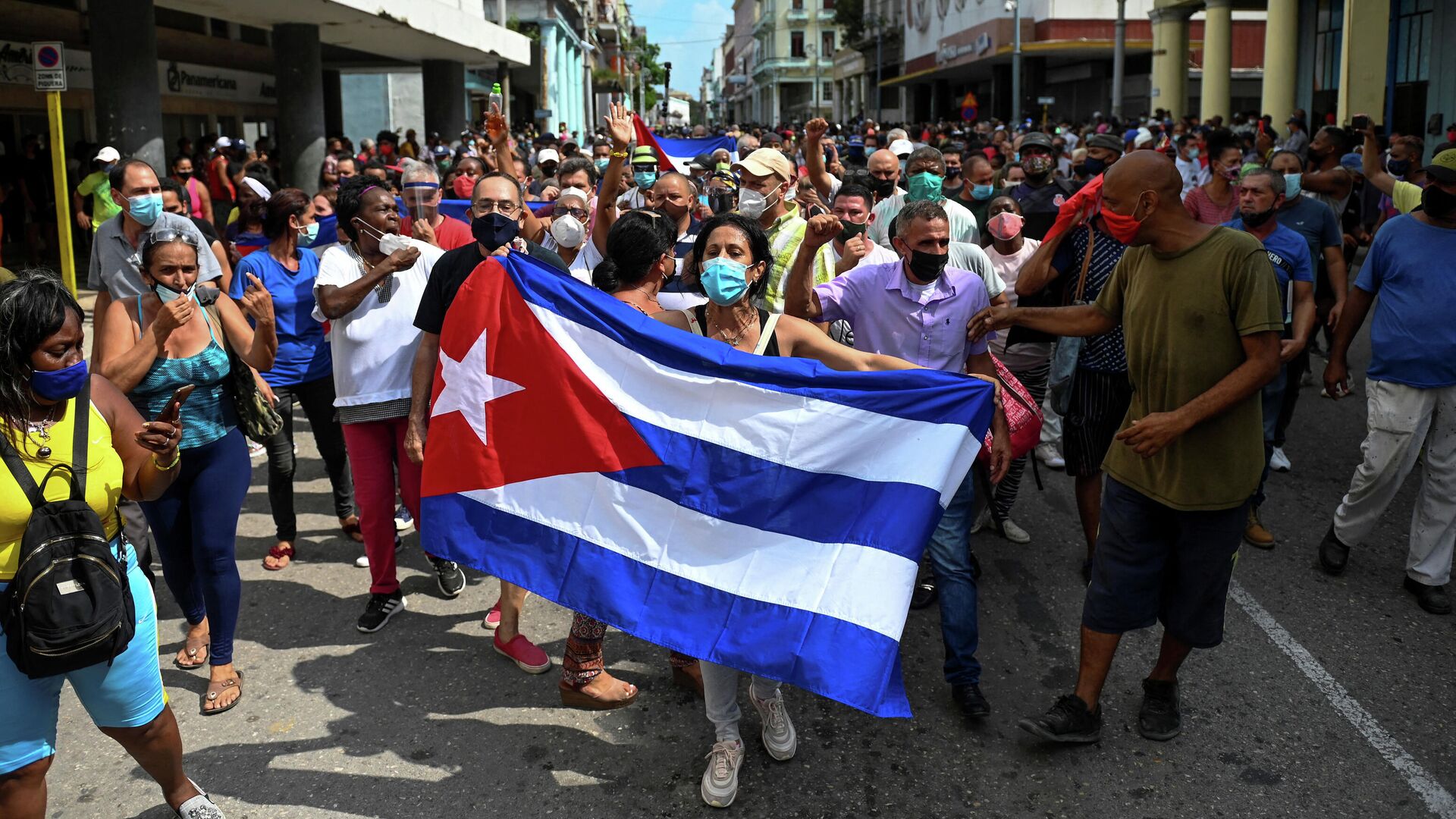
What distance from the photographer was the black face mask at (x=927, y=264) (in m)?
4.46

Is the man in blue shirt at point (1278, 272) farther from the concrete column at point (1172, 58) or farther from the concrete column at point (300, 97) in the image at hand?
the concrete column at point (1172, 58)

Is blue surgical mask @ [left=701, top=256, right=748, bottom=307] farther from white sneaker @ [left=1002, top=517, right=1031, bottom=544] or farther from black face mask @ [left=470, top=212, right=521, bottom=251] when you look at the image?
white sneaker @ [left=1002, top=517, right=1031, bottom=544]

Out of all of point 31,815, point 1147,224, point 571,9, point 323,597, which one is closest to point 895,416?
point 1147,224

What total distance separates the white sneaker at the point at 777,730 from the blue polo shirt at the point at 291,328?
331 centimetres

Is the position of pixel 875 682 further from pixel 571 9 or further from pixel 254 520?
pixel 571 9

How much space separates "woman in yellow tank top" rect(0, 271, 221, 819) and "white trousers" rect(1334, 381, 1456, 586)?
4.96 m

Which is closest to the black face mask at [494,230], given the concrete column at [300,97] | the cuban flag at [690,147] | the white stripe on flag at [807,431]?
the white stripe on flag at [807,431]

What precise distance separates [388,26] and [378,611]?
1683 centimetres

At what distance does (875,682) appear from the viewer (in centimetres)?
338

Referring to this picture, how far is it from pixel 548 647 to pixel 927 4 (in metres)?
63.0

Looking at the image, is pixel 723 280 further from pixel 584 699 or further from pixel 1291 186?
pixel 1291 186

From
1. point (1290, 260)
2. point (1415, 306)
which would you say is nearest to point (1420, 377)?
point (1415, 306)

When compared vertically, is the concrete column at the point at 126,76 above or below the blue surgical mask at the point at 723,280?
above

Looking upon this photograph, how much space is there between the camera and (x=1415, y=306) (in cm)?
527
